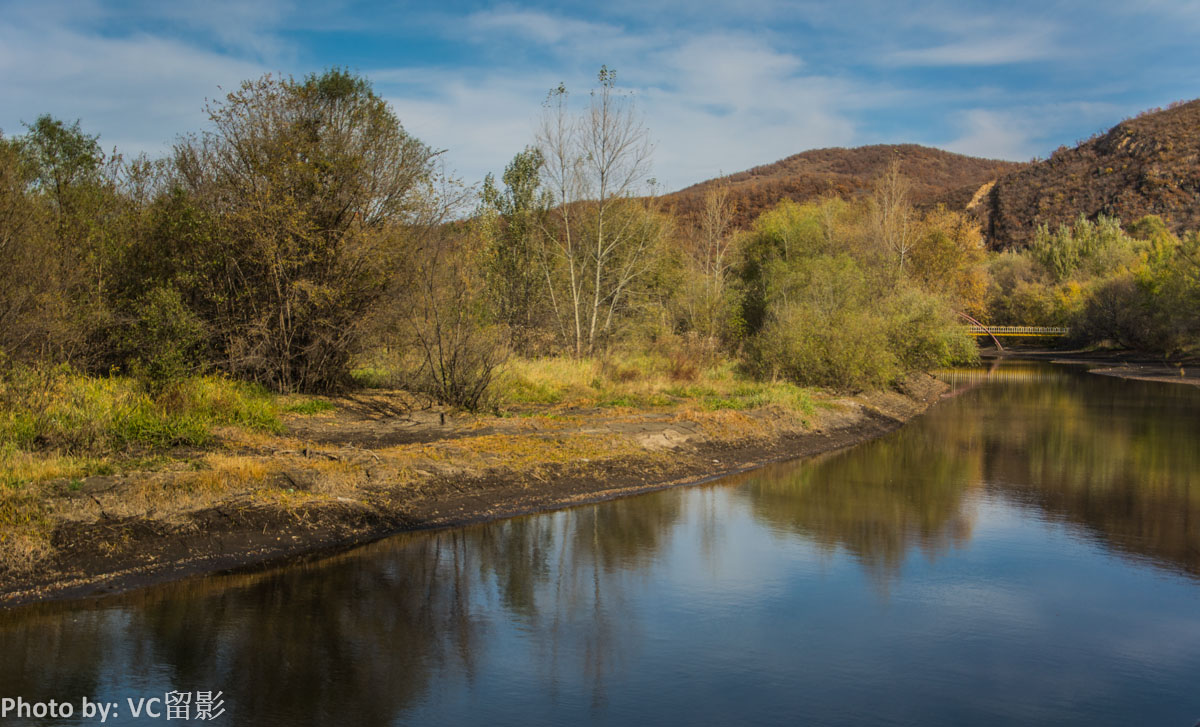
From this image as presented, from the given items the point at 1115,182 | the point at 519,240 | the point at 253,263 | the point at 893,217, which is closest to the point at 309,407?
the point at 253,263

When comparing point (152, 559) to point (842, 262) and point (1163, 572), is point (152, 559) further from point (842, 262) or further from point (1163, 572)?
point (842, 262)

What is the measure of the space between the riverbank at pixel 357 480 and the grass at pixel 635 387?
1.03 meters

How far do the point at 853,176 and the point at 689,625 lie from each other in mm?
136241

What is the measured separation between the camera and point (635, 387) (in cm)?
2267

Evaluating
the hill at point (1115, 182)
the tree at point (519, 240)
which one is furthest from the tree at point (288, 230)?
the hill at point (1115, 182)

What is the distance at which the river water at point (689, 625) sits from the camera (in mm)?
7035

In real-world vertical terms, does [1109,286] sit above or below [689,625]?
above

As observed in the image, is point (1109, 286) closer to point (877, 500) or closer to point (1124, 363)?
point (1124, 363)

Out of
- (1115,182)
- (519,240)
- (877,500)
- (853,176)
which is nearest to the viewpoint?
(877,500)

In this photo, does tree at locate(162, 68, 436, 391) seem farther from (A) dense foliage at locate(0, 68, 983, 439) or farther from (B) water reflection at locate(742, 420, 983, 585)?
(B) water reflection at locate(742, 420, 983, 585)

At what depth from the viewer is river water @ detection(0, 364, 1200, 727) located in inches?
277

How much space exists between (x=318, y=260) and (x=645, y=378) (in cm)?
1049

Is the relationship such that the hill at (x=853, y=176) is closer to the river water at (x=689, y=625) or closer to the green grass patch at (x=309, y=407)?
the green grass patch at (x=309, y=407)

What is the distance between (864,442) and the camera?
2238 cm
